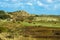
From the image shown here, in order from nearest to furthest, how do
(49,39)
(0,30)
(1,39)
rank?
(1,39) → (49,39) → (0,30)

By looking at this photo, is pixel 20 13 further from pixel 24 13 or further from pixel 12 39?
pixel 12 39

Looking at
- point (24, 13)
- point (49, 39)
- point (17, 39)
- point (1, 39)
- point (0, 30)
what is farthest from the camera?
point (24, 13)

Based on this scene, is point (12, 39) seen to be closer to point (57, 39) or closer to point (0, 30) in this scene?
point (57, 39)

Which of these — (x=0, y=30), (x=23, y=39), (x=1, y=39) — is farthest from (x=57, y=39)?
(x=0, y=30)

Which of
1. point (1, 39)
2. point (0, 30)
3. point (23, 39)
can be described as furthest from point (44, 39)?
point (0, 30)

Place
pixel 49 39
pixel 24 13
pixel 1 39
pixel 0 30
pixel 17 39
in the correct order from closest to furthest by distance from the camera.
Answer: pixel 1 39, pixel 17 39, pixel 49 39, pixel 0 30, pixel 24 13

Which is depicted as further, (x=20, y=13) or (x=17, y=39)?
(x=20, y=13)

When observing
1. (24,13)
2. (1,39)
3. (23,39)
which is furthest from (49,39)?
(24,13)

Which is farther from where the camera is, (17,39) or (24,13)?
(24,13)
